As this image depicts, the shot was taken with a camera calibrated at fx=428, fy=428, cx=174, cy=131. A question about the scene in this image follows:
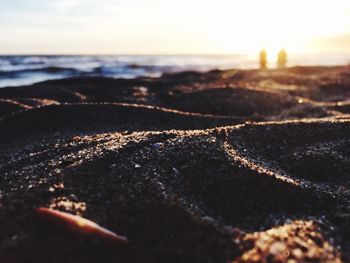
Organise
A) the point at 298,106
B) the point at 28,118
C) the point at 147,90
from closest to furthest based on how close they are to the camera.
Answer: the point at 28,118 → the point at 298,106 → the point at 147,90

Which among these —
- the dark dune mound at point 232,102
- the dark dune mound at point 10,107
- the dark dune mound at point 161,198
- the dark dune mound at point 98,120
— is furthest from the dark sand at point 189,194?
the dark dune mound at point 232,102

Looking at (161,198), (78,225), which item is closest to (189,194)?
(161,198)

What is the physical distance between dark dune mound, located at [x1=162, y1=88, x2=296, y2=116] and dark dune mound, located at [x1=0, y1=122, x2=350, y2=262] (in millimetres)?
3807

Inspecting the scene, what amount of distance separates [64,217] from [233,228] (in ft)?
3.40

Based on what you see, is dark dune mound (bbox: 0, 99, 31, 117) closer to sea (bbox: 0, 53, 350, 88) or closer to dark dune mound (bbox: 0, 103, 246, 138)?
dark dune mound (bbox: 0, 103, 246, 138)

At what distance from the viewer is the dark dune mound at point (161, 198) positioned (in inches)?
97.3

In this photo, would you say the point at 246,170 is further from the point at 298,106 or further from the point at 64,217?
the point at 298,106

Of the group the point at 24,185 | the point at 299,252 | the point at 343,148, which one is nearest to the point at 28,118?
the point at 24,185

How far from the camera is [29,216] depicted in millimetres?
2729

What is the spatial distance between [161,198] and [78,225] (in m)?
0.64

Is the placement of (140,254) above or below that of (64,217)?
below

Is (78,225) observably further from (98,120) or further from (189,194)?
(98,120)

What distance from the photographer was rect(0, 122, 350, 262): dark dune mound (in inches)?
97.3

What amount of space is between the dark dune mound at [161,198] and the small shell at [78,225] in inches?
1.7
